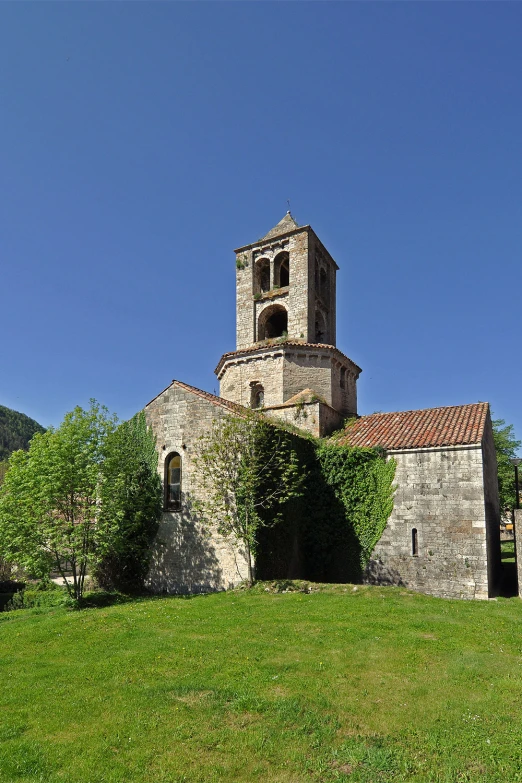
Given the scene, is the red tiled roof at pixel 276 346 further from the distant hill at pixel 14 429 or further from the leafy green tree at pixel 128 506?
the distant hill at pixel 14 429

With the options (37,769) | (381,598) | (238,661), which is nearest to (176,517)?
(381,598)

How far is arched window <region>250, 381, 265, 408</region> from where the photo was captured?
76.9ft

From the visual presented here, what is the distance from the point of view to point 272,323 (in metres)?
26.4

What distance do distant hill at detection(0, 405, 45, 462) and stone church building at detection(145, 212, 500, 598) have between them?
247 feet

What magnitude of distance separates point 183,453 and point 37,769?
1273cm

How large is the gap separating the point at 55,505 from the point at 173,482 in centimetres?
423

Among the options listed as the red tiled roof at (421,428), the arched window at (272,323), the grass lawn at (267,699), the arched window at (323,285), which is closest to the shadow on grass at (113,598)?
the grass lawn at (267,699)

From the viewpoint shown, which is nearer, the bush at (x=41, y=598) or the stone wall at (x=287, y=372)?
the bush at (x=41, y=598)

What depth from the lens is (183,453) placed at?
709 inches

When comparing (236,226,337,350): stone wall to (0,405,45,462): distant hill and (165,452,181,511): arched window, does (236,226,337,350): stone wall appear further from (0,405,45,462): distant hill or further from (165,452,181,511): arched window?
(0,405,45,462): distant hill

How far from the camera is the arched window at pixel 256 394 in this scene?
23.4 meters

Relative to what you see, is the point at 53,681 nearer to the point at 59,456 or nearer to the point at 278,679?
the point at 278,679

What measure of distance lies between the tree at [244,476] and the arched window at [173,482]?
126cm

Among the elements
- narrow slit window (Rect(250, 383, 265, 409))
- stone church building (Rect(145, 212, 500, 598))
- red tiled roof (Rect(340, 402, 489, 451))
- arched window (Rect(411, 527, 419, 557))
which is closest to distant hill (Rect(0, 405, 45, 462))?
narrow slit window (Rect(250, 383, 265, 409))
